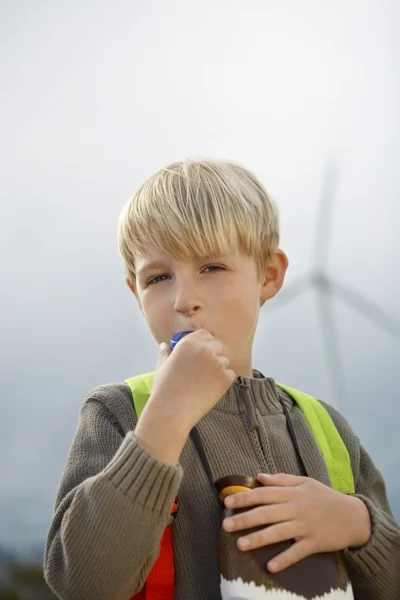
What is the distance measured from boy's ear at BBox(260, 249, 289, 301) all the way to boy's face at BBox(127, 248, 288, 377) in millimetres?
101

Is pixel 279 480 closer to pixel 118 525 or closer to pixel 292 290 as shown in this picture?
pixel 118 525

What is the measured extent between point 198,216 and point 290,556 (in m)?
0.46

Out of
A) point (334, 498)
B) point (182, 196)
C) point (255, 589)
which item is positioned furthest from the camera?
point (182, 196)

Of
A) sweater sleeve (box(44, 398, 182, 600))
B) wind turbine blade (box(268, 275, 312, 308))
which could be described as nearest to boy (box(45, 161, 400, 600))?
sweater sleeve (box(44, 398, 182, 600))

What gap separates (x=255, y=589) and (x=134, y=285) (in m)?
0.50

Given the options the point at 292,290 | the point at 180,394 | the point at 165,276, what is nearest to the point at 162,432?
the point at 180,394

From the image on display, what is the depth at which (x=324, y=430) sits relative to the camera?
1110 millimetres

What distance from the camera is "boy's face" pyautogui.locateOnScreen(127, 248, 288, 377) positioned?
92 centimetres

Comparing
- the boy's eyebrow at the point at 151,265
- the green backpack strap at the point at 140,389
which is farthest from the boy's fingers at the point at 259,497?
the boy's eyebrow at the point at 151,265

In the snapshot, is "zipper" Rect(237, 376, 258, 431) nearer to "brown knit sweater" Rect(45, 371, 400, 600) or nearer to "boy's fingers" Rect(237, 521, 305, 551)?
"brown knit sweater" Rect(45, 371, 400, 600)

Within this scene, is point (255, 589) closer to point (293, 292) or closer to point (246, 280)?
point (246, 280)

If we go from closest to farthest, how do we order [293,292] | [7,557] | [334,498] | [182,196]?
[334,498] → [182,196] → [7,557] → [293,292]

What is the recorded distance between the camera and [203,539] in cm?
86

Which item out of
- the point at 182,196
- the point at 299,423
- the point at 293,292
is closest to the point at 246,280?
the point at 182,196
